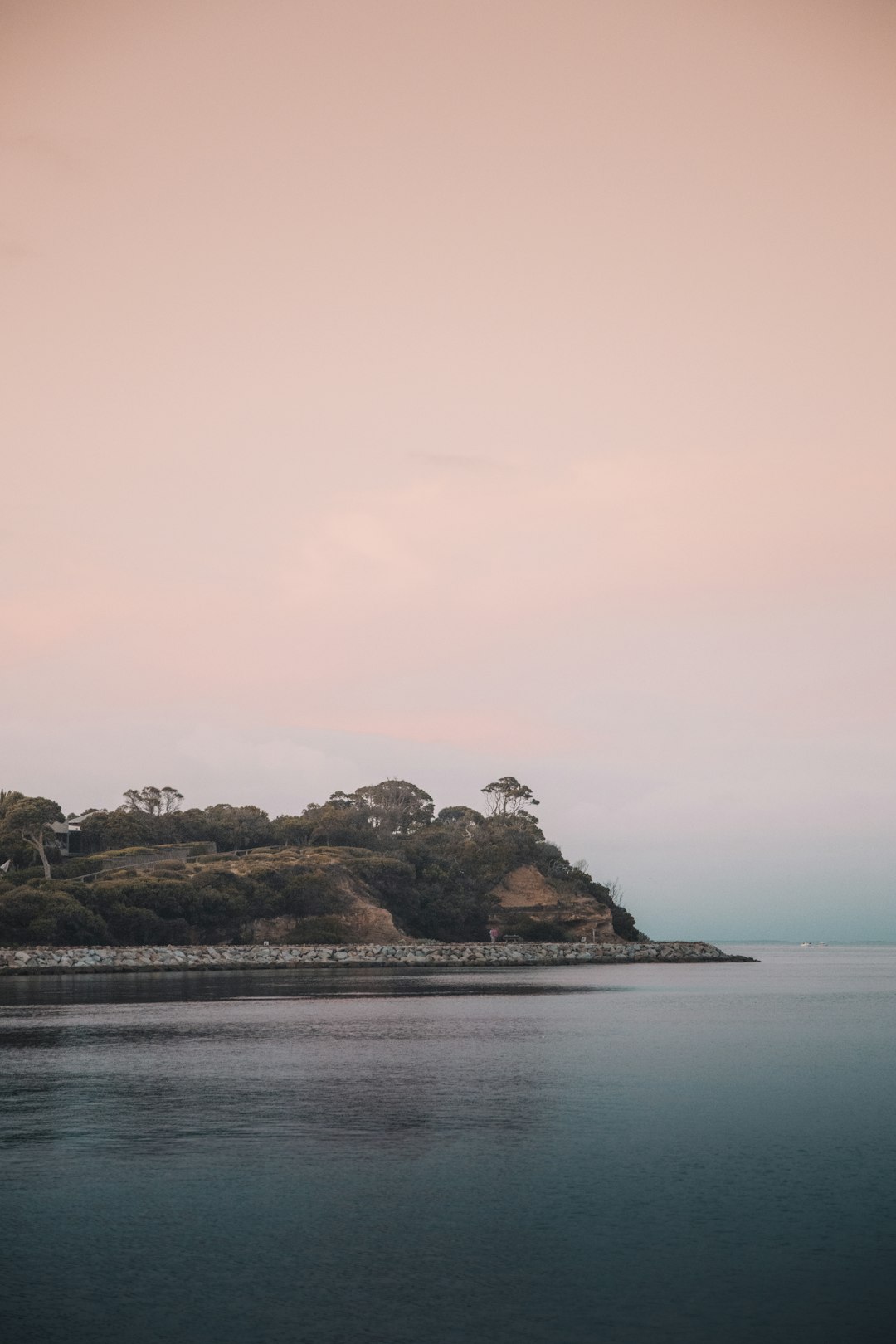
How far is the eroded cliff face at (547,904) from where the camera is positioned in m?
123

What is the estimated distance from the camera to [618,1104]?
906 inches

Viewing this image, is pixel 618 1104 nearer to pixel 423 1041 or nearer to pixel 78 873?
pixel 423 1041

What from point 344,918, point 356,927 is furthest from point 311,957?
point 356,927

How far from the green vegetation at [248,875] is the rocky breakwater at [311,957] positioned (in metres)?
3.50

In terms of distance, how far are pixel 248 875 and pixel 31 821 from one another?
62.8 ft

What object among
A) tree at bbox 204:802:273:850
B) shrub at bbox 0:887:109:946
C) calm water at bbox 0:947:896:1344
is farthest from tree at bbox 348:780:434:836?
calm water at bbox 0:947:896:1344

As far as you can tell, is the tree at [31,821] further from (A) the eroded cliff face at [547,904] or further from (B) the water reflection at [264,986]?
(A) the eroded cliff face at [547,904]

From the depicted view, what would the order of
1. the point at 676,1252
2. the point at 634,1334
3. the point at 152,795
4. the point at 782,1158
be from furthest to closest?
the point at 152,795, the point at 782,1158, the point at 676,1252, the point at 634,1334

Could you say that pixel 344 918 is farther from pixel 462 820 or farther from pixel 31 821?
pixel 462 820

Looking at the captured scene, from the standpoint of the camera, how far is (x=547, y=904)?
4877 inches

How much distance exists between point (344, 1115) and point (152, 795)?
14222cm

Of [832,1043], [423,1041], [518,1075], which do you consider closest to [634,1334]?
[518,1075]

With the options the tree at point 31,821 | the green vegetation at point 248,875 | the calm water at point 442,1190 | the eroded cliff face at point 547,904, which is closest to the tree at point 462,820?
the green vegetation at point 248,875

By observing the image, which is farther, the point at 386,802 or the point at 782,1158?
the point at 386,802
